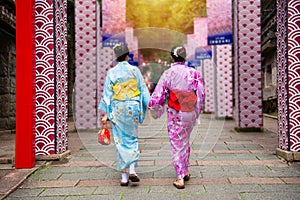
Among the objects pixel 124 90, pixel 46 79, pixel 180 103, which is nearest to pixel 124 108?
pixel 124 90

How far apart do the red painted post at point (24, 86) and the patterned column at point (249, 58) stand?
7029 millimetres

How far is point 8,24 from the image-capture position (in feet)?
38.0

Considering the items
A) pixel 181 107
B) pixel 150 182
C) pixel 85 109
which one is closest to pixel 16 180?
pixel 150 182

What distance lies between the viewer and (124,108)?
5332mm

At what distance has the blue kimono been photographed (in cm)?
532

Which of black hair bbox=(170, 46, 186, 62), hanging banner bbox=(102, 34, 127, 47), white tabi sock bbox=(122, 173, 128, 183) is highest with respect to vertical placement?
hanging banner bbox=(102, 34, 127, 47)

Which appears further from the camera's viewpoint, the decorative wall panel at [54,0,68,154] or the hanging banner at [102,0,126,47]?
the hanging banner at [102,0,126,47]

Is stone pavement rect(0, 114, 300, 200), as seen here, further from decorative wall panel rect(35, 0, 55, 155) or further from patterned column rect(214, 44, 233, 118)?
patterned column rect(214, 44, 233, 118)

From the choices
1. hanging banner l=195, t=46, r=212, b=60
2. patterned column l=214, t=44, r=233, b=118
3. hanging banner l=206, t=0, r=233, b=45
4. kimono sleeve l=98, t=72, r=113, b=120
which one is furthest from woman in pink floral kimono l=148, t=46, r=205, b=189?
hanging banner l=195, t=46, r=212, b=60

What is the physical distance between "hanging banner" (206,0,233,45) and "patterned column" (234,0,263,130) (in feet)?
7.38

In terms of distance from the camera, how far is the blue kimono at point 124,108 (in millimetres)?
5320

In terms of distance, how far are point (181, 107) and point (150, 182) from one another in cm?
113

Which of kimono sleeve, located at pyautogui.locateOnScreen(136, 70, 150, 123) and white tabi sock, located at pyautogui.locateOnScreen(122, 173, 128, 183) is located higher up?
kimono sleeve, located at pyautogui.locateOnScreen(136, 70, 150, 123)

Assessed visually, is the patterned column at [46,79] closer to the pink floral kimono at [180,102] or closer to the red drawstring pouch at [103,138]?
the red drawstring pouch at [103,138]
